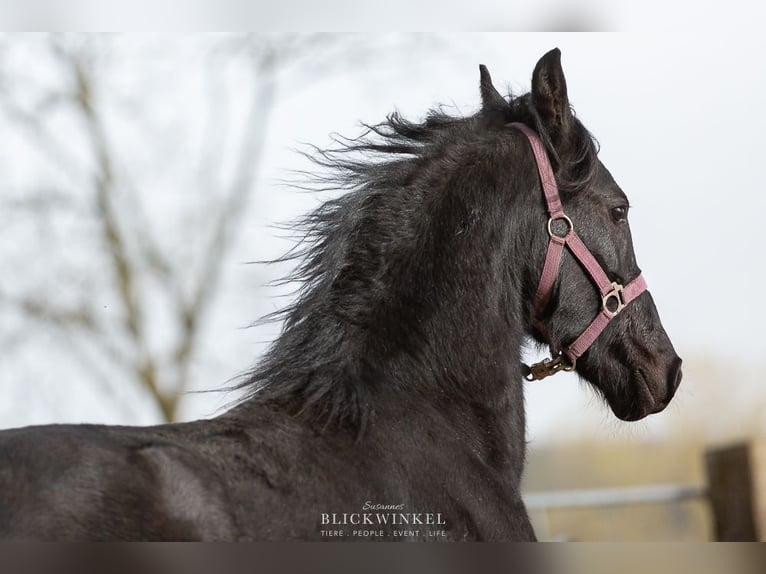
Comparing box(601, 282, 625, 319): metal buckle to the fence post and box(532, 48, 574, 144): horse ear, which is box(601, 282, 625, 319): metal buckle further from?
the fence post

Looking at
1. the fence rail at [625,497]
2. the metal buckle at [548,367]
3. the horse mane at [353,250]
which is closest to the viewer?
the horse mane at [353,250]

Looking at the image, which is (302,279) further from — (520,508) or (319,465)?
(520,508)

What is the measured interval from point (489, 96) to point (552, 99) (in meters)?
0.32

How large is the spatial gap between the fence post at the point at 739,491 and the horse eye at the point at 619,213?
84.9 inches

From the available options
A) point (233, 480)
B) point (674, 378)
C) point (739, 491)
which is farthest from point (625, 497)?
point (233, 480)

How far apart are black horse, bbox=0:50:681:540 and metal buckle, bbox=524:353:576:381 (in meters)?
0.08

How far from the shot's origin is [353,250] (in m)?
3.18

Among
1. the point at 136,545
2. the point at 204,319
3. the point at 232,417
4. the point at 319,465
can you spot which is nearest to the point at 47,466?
the point at 136,545

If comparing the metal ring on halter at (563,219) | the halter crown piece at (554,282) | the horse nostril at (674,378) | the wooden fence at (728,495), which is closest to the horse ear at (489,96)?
the halter crown piece at (554,282)

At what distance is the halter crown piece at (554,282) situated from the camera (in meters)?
3.29

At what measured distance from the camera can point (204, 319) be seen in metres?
6.97

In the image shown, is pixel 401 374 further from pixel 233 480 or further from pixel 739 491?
pixel 739 491

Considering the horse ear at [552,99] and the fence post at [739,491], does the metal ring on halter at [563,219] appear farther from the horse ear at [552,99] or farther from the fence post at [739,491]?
the fence post at [739,491]

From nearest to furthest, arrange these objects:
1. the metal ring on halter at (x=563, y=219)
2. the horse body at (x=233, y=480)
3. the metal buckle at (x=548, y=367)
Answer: the horse body at (x=233, y=480)
the metal ring on halter at (x=563, y=219)
the metal buckle at (x=548, y=367)
